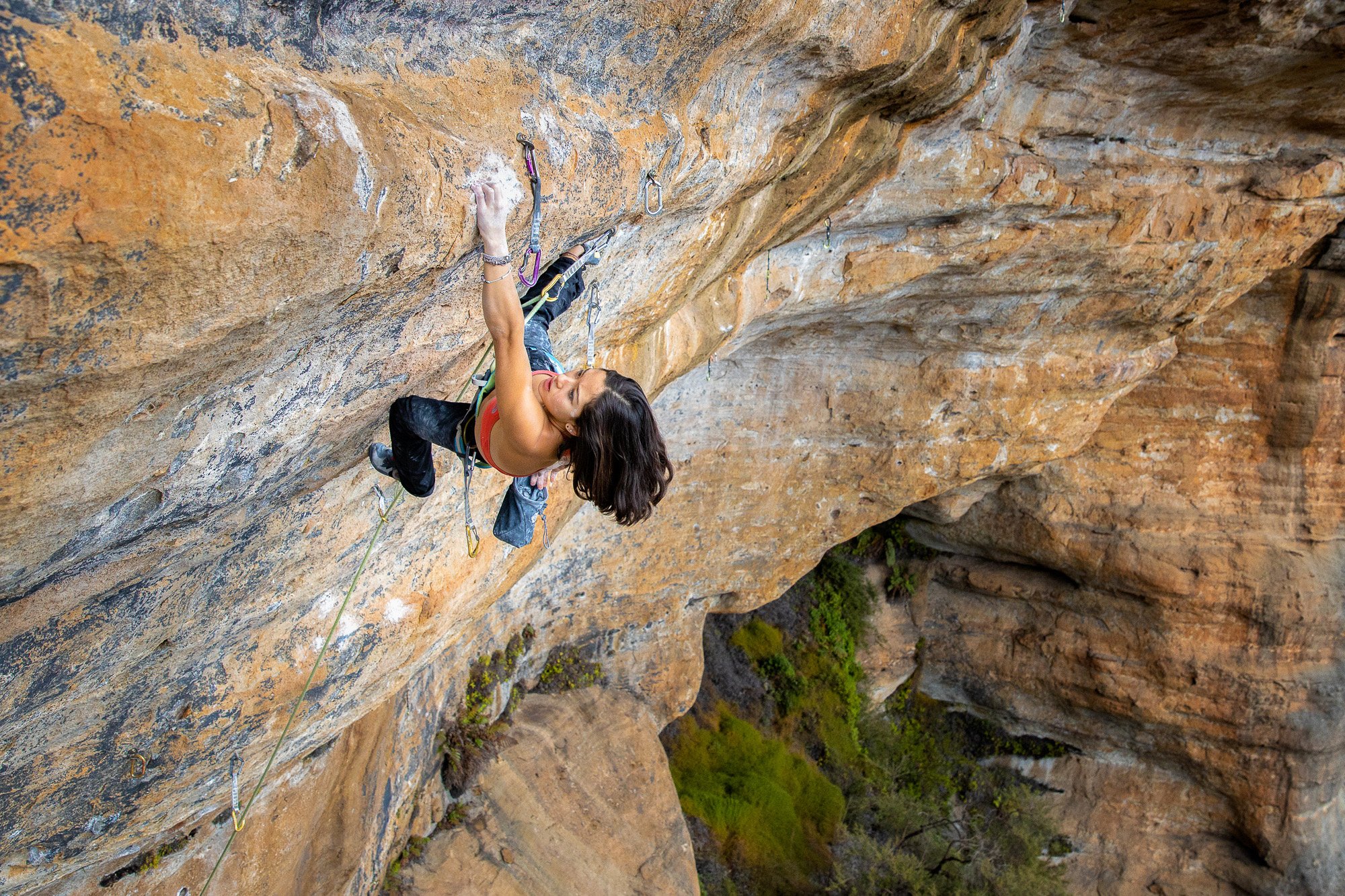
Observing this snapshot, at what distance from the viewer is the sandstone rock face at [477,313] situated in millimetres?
1709

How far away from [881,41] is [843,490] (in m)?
5.12

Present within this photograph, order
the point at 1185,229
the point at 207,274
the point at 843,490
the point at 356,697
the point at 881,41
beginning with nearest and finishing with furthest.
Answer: the point at 207,274
the point at 881,41
the point at 356,697
the point at 1185,229
the point at 843,490

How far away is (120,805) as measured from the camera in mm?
3184

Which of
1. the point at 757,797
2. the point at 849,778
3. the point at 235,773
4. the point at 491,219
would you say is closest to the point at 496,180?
the point at 491,219

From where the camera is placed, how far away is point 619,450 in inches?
94.3

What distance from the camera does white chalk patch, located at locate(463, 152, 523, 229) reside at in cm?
222

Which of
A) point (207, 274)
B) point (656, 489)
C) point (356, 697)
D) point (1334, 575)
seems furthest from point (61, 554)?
point (1334, 575)

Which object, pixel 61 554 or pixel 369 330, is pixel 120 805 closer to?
pixel 61 554

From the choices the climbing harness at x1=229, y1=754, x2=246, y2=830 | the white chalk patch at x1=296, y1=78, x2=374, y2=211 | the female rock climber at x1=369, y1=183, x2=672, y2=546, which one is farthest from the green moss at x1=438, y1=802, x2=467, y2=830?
the white chalk patch at x1=296, y1=78, x2=374, y2=211

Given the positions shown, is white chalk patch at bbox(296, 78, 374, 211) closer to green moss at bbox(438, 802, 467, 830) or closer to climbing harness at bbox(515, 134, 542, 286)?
climbing harness at bbox(515, 134, 542, 286)

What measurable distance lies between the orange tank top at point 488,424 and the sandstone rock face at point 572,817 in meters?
4.31

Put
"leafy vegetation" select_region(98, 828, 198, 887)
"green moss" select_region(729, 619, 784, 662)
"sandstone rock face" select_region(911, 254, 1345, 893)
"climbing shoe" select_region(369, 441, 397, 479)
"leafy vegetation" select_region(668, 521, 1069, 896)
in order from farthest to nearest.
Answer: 1. "green moss" select_region(729, 619, 784, 662)
2. "leafy vegetation" select_region(668, 521, 1069, 896)
3. "sandstone rock face" select_region(911, 254, 1345, 893)
4. "leafy vegetation" select_region(98, 828, 198, 887)
5. "climbing shoe" select_region(369, 441, 397, 479)

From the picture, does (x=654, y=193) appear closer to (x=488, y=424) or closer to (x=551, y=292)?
(x=551, y=292)

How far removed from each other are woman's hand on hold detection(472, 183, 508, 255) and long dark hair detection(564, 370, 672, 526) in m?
0.45
